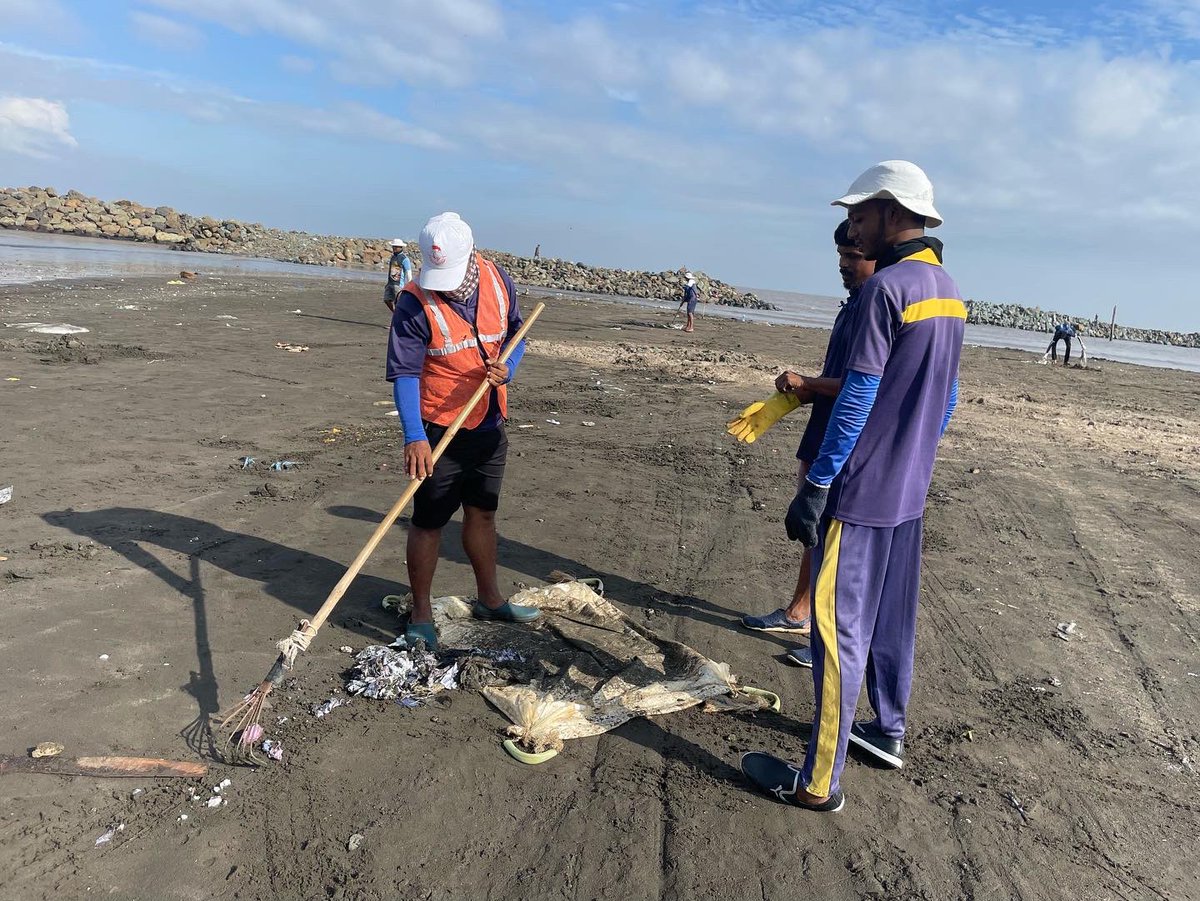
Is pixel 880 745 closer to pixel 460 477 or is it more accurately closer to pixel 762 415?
pixel 762 415

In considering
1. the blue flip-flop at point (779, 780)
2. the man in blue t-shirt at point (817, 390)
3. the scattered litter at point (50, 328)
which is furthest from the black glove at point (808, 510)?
the scattered litter at point (50, 328)

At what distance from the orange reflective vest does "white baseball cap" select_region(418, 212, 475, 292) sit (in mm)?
127

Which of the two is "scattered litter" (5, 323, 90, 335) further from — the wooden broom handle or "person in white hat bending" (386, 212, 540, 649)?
the wooden broom handle

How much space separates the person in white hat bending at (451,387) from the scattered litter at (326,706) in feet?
1.86

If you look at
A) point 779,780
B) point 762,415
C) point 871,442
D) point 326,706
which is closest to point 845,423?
point 871,442

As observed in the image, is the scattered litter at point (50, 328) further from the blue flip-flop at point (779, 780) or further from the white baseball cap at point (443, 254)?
the blue flip-flop at point (779, 780)

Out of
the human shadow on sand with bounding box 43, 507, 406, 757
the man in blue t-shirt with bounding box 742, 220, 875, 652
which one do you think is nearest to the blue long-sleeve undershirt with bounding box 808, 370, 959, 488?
the man in blue t-shirt with bounding box 742, 220, 875, 652

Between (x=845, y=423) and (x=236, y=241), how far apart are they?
54.9 m

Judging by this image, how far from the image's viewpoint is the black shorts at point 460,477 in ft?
13.1

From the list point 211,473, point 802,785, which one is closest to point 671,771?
point 802,785

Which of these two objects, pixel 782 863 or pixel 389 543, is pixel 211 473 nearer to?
pixel 389 543

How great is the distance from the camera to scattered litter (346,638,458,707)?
3.59 meters

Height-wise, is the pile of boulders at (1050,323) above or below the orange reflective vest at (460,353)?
above

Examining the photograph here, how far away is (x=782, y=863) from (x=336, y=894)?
1.53 m
